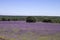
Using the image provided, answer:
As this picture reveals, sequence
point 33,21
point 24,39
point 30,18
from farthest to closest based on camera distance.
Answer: point 33,21 → point 30,18 → point 24,39

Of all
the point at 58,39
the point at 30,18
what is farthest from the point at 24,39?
the point at 30,18

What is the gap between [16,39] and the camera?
14.6 meters

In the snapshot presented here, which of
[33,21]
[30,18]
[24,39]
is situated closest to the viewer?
[24,39]

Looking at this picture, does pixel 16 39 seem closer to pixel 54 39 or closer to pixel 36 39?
pixel 36 39

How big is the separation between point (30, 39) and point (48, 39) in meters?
Answer: 1.65

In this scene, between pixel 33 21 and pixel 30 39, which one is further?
pixel 33 21

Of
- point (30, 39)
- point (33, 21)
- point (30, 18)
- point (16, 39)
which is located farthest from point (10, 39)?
point (33, 21)

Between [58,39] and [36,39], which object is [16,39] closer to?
[36,39]

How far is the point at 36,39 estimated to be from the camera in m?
15.0

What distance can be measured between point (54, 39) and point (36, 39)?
165 cm

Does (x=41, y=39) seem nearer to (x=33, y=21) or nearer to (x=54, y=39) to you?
(x=54, y=39)

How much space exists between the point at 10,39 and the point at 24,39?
1.28 metres

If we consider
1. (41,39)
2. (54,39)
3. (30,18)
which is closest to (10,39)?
(41,39)

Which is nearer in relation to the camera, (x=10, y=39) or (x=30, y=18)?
(x=10, y=39)
